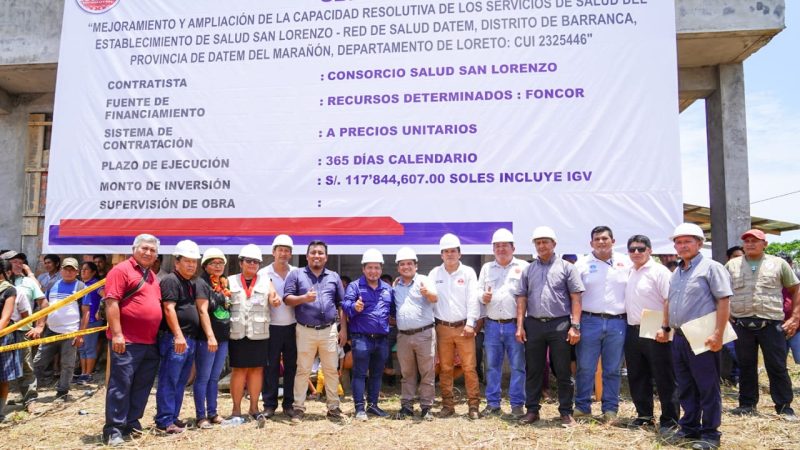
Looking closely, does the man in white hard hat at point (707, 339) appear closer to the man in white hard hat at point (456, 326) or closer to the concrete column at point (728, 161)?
the man in white hard hat at point (456, 326)

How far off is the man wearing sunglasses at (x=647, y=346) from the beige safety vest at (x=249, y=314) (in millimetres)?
2832

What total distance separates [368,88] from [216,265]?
2.47 metres

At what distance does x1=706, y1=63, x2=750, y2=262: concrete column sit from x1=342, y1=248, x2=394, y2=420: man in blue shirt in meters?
3.93

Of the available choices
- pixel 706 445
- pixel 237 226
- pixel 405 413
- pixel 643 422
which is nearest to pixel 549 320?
pixel 643 422

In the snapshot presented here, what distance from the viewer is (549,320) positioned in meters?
4.20

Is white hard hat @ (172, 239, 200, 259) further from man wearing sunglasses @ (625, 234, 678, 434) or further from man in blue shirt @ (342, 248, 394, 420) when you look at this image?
man wearing sunglasses @ (625, 234, 678, 434)

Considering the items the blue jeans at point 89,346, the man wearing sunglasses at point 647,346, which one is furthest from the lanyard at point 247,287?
the man wearing sunglasses at point 647,346

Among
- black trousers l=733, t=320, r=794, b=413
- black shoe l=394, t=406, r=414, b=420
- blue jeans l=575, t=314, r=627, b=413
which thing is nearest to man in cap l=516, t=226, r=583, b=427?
blue jeans l=575, t=314, r=627, b=413

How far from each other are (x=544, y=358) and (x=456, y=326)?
738 millimetres

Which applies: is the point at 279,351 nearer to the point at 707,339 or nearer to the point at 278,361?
the point at 278,361

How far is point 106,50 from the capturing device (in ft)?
19.7

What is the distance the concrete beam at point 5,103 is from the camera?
700cm

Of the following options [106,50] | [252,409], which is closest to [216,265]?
[252,409]

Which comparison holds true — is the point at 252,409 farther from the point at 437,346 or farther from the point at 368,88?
the point at 368,88
